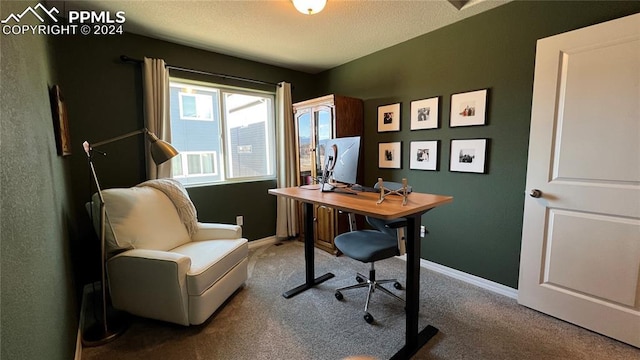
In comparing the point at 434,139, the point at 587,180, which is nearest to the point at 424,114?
the point at 434,139

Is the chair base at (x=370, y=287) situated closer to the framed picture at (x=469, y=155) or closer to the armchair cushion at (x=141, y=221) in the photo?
the framed picture at (x=469, y=155)

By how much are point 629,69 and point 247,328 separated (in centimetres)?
289

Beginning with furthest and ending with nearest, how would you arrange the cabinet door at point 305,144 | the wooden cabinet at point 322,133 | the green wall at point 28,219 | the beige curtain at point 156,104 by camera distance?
the cabinet door at point 305,144, the wooden cabinet at point 322,133, the beige curtain at point 156,104, the green wall at point 28,219

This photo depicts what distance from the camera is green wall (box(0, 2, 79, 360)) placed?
2.49 feet

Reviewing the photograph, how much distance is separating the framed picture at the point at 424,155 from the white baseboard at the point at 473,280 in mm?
998

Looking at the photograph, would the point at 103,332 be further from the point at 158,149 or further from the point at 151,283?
the point at 158,149

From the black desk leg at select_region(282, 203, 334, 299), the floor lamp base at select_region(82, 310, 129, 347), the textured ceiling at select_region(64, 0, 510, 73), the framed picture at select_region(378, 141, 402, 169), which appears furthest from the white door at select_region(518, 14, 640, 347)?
the floor lamp base at select_region(82, 310, 129, 347)

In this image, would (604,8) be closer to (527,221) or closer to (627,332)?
(527,221)

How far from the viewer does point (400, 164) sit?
119 inches

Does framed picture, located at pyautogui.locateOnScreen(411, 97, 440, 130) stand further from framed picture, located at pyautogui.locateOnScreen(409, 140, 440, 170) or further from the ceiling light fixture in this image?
the ceiling light fixture

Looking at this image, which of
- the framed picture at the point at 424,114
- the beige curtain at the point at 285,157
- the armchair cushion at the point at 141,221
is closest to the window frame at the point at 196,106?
the beige curtain at the point at 285,157

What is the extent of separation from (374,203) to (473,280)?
61.0 inches

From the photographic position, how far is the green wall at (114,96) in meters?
2.34

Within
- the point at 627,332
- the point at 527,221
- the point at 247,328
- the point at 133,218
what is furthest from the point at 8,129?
the point at 627,332
